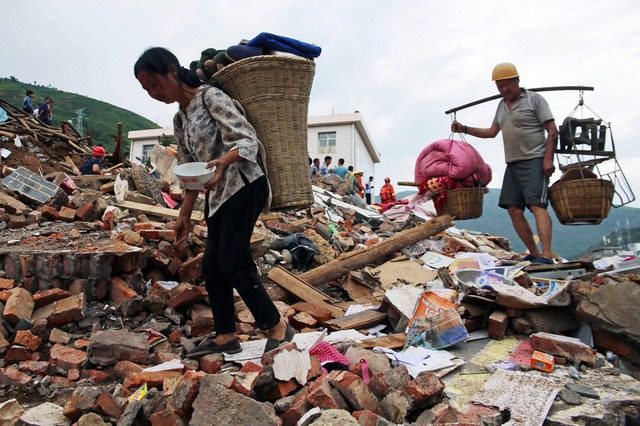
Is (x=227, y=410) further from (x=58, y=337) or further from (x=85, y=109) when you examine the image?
(x=85, y=109)

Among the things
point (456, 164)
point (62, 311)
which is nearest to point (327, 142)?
point (456, 164)

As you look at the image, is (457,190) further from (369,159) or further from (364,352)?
(369,159)

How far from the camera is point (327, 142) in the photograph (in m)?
25.4

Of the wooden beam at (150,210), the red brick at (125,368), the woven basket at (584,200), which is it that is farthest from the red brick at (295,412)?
the wooden beam at (150,210)

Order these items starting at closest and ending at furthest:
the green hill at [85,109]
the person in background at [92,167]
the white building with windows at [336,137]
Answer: the person in background at [92,167], the white building with windows at [336,137], the green hill at [85,109]

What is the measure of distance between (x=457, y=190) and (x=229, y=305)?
3.05 meters

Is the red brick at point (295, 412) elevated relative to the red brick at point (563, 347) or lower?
elevated

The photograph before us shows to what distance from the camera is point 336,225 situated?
7348 mm

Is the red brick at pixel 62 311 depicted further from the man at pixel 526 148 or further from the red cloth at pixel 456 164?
the red cloth at pixel 456 164

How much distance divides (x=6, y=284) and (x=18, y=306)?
0.37 meters

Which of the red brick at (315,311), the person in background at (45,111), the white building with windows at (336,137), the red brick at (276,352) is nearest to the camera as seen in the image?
the red brick at (276,352)

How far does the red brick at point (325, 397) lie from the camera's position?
1655 mm

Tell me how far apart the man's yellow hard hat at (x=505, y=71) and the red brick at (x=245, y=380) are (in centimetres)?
323

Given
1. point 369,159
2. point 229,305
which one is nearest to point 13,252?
point 229,305
